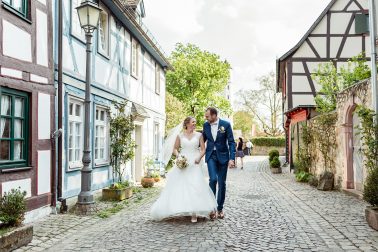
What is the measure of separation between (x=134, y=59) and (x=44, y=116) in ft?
26.6

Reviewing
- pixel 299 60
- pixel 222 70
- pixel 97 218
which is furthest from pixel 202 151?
pixel 222 70

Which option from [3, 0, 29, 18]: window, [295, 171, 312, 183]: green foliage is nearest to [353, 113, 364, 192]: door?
[295, 171, 312, 183]: green foliage

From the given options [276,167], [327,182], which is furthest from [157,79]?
[327,182]

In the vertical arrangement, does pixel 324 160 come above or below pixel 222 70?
below

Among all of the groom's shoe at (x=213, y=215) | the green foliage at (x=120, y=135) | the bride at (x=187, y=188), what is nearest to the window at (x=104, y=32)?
the green foliage at (x=120, y=135)

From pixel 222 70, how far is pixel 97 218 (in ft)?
128

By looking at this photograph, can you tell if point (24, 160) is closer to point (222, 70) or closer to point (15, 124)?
point (15, 124)

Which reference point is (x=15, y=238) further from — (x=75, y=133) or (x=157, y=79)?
(x=157, y=79)

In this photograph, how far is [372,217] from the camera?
660 cm

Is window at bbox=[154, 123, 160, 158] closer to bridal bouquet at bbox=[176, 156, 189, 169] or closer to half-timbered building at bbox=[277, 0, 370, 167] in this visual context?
half-timbered building at bbox=[277, 0, 370, 167]

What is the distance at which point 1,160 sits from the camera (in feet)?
23.1

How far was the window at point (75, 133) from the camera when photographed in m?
9.84

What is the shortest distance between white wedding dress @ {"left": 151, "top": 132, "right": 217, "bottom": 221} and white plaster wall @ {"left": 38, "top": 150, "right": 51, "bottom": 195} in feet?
7.24

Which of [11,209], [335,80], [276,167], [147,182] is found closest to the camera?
[11,209]
